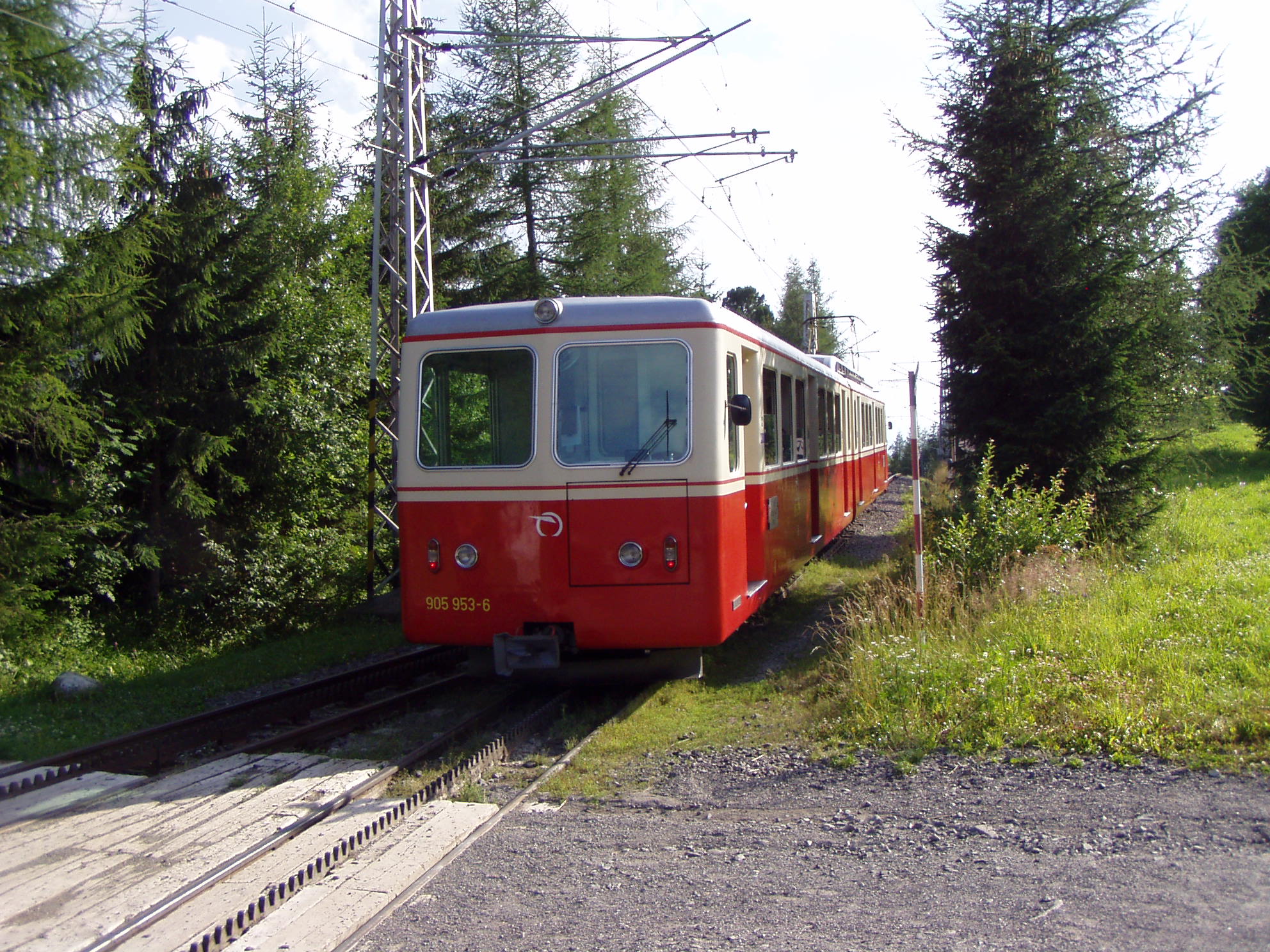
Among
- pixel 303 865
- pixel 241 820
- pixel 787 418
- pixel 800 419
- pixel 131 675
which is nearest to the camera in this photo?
pixel 303 865

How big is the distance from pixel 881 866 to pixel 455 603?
11.8 ft

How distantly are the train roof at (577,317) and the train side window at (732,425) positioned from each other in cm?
30

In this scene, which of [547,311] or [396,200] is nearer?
[547,311]

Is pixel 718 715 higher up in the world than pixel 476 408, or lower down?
lower down

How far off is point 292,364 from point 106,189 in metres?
4.01

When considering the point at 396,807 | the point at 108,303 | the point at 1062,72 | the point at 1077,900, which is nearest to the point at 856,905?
the point at 1077,900

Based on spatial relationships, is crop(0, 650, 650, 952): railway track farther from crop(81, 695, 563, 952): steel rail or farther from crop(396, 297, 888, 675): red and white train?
crop(396, 297, 888, 675): red and white train

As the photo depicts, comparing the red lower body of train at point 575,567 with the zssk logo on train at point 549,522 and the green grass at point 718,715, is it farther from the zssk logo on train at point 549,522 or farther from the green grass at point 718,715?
the green grass at point 718,715

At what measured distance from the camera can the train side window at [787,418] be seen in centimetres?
961

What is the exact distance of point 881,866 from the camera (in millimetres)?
4371

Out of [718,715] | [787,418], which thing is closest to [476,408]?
[718,715]

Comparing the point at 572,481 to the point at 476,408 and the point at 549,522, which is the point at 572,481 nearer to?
the point at 549,522

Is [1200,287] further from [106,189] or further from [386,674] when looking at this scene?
[106,189]

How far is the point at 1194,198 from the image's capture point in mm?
10672
